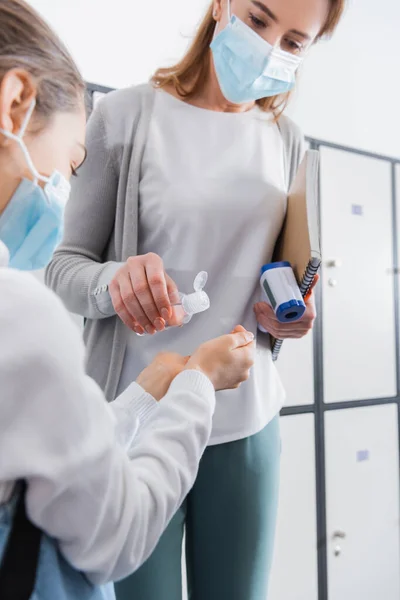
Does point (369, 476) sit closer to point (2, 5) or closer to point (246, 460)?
point (246, 460)

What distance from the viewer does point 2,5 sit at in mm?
478

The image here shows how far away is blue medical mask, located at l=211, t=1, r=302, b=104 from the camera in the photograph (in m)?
0.79

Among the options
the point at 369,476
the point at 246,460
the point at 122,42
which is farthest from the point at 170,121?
the point at 369,476

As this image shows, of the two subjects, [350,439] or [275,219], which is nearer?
[275,219]

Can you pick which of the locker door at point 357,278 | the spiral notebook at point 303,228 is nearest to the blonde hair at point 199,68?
the spiral notebook at point 303,228

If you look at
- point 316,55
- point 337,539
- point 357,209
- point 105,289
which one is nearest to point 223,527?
point 105,289

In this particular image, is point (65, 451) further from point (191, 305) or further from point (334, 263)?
point (334, 263)

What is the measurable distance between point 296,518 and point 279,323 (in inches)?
39.0

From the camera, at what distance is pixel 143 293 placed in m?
0.61

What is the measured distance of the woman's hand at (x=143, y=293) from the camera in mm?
604

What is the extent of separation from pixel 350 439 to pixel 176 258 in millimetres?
1145

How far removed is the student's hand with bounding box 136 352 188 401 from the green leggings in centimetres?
15

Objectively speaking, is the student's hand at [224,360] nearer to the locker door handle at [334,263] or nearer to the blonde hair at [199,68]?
the blonde hair at [199,68]

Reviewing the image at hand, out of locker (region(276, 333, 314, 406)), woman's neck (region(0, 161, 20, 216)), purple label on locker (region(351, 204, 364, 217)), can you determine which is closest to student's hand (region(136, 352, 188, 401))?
woman's neck (region(0, 161, 20, 216))
